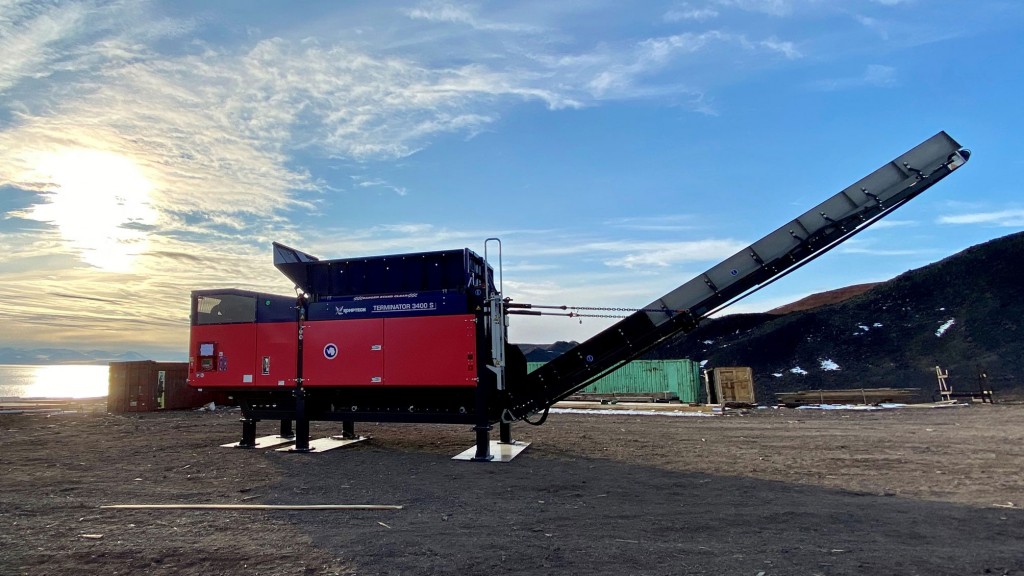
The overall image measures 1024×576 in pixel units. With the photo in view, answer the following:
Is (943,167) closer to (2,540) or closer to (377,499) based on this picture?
(377,499)

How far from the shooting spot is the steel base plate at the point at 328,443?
12844mm

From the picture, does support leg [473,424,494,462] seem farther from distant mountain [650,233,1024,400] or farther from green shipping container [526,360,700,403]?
distant mountain [650,233,1024,400]

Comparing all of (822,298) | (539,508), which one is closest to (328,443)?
(539,508)

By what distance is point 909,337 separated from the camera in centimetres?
4153

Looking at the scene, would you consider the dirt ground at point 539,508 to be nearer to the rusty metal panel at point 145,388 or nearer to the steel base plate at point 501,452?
the steel base plate at point 501,452

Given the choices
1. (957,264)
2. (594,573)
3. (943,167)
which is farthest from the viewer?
(957,264)

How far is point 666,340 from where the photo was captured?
11.5 m

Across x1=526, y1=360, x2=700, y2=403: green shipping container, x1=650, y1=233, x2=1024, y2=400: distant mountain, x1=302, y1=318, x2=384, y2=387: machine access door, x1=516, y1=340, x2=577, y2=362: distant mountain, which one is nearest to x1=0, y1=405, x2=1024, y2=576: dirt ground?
x1=302, y1=318, x2=384, y2=387: machine access door

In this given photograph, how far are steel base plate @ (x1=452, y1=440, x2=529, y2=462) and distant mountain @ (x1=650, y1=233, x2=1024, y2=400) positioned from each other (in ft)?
77.1

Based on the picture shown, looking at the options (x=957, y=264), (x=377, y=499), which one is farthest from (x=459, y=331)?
(x=957, y=264)

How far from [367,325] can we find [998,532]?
33.7 feet

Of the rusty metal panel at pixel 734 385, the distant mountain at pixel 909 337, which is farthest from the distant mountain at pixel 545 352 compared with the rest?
the rusty metal panel at pixel 734 385

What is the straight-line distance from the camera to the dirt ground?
17.5 ft

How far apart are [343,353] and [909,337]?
142 ft
